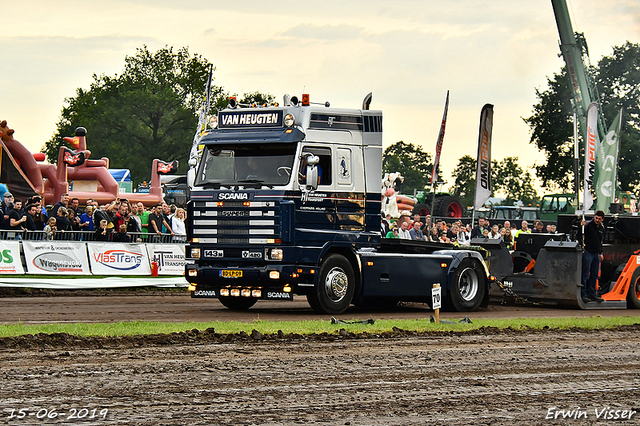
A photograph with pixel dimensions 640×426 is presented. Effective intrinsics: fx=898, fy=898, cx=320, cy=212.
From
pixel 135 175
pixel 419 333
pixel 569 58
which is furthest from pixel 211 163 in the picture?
pixel 135 175

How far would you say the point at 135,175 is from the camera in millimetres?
88312

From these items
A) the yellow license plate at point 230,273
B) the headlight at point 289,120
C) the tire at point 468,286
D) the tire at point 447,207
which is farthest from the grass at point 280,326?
the tire at point 447,207

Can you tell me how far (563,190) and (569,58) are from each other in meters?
32.9

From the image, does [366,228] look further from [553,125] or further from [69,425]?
[553,125]

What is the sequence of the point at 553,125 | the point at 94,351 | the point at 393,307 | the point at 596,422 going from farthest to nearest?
the point at 553,125 < the point at 393,307 < the point at 94,351 < the point at 596,422

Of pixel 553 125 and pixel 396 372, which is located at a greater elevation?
pixel 553 125

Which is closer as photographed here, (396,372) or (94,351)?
(396,372)

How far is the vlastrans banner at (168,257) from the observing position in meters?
→ 23.6

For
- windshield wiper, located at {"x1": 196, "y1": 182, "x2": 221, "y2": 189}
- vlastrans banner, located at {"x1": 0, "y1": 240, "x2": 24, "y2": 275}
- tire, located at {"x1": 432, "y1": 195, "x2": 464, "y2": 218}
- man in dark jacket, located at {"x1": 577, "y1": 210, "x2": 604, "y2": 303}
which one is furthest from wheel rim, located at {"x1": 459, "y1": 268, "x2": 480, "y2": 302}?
tire, located at {"x1": 432, "y1": 195, "x2": 464, "y2": 218}

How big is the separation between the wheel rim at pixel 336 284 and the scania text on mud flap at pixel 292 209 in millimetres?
18

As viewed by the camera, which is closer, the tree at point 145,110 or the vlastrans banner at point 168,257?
the vlastrans banner at point 168,257

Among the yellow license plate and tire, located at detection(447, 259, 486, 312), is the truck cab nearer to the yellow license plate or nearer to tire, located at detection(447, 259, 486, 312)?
→ the yellow license plate

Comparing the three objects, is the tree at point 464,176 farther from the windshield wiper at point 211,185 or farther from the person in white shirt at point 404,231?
the windshield wiper at point 211,185

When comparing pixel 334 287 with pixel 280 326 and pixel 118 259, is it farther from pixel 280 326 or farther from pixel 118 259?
pixel 118 259
